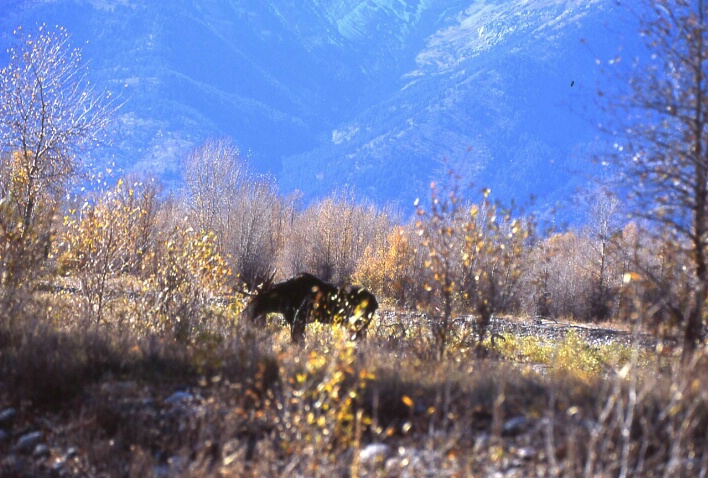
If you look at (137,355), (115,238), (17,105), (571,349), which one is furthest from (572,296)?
(137,355)

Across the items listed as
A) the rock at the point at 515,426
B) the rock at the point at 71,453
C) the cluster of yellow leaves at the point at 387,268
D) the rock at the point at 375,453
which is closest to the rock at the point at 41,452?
the rock at the point at 71,453

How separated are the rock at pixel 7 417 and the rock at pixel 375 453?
143 inches

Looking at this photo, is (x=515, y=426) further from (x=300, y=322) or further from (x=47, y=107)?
(x=47, y=107)

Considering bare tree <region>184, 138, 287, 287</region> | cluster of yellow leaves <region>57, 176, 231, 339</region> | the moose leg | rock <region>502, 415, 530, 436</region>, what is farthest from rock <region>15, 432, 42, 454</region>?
bare tree <region>184, 138, 287, 287</region>

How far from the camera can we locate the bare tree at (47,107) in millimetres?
22234

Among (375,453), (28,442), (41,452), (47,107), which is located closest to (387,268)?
(47,107)

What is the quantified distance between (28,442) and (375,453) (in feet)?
11.1

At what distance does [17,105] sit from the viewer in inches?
944

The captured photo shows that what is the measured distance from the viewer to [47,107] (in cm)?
2419

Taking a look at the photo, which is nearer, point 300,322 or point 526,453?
point 526,453

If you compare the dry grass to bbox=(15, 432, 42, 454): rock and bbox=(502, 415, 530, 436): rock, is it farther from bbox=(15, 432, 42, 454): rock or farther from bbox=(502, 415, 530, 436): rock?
bbox=(15, 432, 42, 454): rock

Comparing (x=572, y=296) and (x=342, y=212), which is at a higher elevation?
(x=342, y=212)

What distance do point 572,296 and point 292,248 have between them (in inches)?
787

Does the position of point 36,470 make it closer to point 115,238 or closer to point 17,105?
point 115,238
